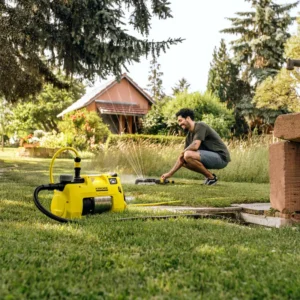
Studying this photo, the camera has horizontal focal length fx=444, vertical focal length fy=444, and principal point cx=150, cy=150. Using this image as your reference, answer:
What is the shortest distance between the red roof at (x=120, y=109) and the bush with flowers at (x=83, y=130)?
577cm

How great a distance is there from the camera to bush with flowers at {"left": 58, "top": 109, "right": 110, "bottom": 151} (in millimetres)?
19797

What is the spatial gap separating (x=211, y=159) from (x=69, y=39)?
13.7 ft

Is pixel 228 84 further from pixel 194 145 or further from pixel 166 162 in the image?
pixel 194 145

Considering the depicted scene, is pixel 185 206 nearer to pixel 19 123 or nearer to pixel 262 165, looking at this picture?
pixel 262 165

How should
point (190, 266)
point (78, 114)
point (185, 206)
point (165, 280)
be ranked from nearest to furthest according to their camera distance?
point (165, 280)
point (190, 266)
point (185, 206)
point (78, 114)

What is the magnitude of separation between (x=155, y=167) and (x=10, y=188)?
5.26 meters

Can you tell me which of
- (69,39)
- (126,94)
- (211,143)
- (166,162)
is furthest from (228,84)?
(211,143)

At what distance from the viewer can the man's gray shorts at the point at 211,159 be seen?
7070 mm

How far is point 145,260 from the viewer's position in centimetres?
212

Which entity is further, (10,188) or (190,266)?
(10,188)

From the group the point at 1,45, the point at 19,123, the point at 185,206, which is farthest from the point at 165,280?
the point at 19,123

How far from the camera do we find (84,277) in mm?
1818

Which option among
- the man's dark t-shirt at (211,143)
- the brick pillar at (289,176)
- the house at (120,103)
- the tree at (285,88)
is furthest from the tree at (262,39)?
the brick pillar at (289,176)

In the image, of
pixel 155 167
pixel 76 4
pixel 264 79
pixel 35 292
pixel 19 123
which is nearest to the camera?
pixel 35 292
